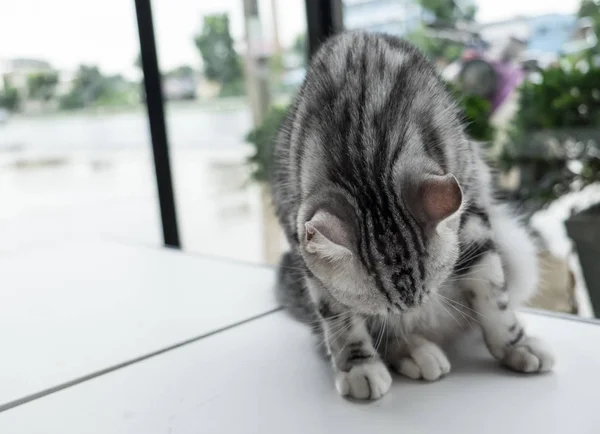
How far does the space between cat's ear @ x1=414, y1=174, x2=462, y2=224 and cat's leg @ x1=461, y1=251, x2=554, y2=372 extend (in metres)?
0.19

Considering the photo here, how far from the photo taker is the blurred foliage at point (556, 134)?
4.64 ft

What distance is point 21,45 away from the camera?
6.33 ft

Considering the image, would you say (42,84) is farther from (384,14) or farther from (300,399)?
(300,399)

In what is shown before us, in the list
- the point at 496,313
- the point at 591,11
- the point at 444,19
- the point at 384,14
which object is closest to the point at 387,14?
the point at 384,14

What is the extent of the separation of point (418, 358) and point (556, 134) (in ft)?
3.06

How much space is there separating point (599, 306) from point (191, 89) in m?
1.72

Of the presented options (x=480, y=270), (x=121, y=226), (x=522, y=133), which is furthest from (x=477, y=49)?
(x=121, y=226)

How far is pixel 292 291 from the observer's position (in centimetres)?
114

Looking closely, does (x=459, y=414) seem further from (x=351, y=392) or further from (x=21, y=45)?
(x=21, y=45)

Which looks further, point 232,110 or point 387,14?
point 232,110

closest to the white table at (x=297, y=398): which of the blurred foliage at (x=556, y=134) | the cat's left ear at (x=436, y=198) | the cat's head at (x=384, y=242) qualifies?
the cat's head at (x=384, y=242)

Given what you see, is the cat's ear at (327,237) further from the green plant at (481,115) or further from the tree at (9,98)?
the tree at (9,98)

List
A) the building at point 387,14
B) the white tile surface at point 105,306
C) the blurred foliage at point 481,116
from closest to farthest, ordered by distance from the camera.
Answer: the white tile surface at point 105,306 → the blurred foliage at point 481,116 → the building at point 387,14

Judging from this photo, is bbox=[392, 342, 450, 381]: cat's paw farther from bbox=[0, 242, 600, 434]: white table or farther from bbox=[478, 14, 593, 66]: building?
bbox=[478, 14, 593, 66]: building
